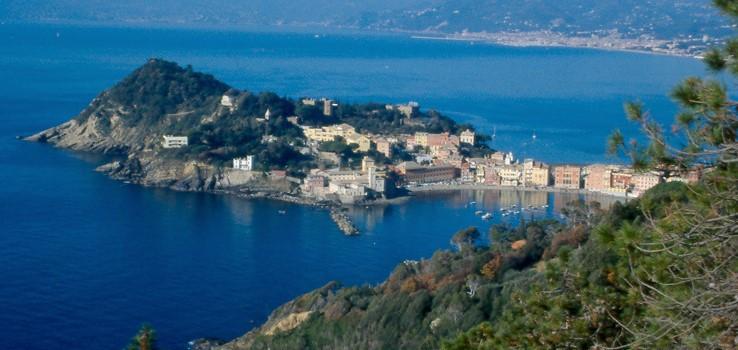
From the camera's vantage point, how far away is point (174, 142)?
15.6 m

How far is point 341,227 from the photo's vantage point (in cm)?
1152

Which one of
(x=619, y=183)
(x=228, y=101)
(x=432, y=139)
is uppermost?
(x=228, y=101)

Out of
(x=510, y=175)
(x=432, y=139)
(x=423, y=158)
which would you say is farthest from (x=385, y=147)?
(x=510, y=175)

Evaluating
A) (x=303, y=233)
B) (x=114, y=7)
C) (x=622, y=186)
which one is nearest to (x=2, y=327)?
(x=303, y=233)

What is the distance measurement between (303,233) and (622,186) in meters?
4.62

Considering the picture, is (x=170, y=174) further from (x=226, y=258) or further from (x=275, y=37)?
(x=275, y=37)

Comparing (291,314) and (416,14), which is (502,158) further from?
(416,14)

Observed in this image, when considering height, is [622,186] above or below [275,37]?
below

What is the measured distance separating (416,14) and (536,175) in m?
47.2

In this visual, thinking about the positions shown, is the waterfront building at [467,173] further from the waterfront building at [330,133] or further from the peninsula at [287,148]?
the waterfront building at [330,133]

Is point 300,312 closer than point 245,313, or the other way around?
point 300,312

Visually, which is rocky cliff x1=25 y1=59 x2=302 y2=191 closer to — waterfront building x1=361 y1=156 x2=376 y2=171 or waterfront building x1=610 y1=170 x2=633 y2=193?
waterfront building x1=361 y1=156 x2=376 y2=171

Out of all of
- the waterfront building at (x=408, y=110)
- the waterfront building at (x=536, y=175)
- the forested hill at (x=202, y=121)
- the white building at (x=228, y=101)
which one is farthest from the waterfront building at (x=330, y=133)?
the waterfront building at (x=536, y=175)

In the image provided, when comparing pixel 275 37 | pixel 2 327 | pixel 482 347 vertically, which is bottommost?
pixel 2 327
